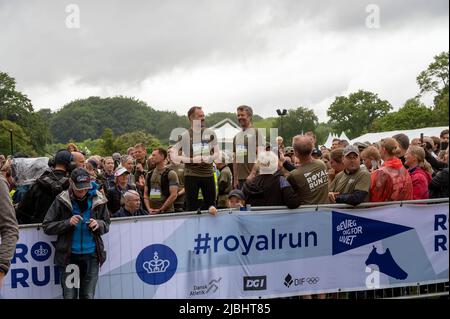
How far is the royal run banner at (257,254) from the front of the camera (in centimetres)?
626

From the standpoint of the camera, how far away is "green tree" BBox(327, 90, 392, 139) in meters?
96.3

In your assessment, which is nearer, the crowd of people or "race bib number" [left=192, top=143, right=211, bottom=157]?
the crowd of people

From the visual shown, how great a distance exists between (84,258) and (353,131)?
9414 centimetres

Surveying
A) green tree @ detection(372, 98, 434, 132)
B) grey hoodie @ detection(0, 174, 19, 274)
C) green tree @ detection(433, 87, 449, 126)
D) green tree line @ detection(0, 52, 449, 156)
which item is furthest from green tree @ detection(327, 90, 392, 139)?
grey hoodie @ detection(0, 174, 19, 274)

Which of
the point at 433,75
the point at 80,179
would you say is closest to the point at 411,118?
the point at 433,75

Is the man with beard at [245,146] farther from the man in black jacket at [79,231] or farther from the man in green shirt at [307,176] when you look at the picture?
→ the man in black jacket at [79,231]

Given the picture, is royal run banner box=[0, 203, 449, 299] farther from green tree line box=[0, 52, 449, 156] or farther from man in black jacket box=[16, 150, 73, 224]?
green tree line box=[0, 52, 449, 156]

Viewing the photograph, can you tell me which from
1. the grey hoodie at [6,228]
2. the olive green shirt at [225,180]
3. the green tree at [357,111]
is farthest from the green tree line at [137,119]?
the grey hoodie at [6,228]

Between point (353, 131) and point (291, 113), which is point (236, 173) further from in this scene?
point (353, 131)

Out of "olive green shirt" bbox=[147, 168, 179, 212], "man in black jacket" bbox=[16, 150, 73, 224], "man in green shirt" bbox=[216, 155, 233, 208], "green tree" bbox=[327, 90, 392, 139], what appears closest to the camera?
"man in black jacket" bbox=[16, 150, 73, 224]

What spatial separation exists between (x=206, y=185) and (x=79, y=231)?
6.38 ft

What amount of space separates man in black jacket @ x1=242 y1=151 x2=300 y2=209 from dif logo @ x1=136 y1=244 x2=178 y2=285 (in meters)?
1.14

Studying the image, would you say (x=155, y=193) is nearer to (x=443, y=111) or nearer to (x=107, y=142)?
(x=443, y=111)

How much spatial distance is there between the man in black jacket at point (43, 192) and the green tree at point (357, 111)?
92.4 meters
